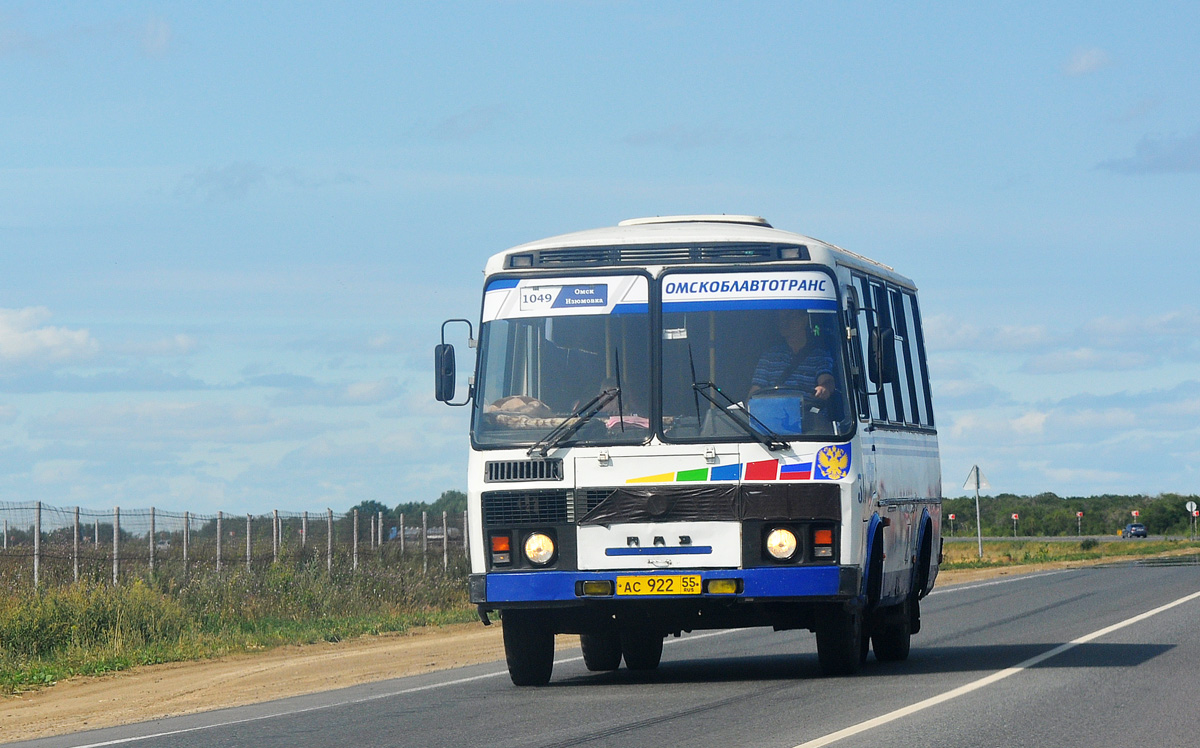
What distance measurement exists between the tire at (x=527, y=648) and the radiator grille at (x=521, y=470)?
4.03 feet

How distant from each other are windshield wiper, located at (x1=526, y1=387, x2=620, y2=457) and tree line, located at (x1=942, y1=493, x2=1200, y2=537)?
10358cm

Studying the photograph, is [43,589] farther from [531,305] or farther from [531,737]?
[531,737]

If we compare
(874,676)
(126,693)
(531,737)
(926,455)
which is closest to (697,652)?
(926,455)

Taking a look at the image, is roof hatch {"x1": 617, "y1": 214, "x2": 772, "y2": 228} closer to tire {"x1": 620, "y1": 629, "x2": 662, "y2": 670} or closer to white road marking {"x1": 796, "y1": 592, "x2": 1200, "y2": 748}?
tire {"x1": 620, "y1": 629, "x2": 662, "y2": 670}

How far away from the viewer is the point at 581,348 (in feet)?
43.3

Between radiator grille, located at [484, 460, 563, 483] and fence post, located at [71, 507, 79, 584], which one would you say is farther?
fence post, located at [71, 507, 79, 584]

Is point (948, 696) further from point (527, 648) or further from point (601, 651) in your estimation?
point (601, 651)

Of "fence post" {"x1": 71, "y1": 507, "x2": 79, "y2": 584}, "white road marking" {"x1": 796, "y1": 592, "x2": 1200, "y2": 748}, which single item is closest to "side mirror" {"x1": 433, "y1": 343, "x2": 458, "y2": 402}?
"white road marking" {"x1": 796, "y1": 592, "x2": 1200, "y2": 748}

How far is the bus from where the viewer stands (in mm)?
12672

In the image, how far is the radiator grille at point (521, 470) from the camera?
506 inches

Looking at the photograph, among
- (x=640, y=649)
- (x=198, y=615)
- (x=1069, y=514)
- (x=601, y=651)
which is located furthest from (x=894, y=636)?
(x=1069, y=514)

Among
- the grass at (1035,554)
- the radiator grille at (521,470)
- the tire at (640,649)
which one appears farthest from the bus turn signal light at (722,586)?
the grass at (1035,554)

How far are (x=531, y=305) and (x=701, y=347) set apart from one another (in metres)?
1.37

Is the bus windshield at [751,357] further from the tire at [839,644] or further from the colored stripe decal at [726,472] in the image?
the tire at [839,644]
